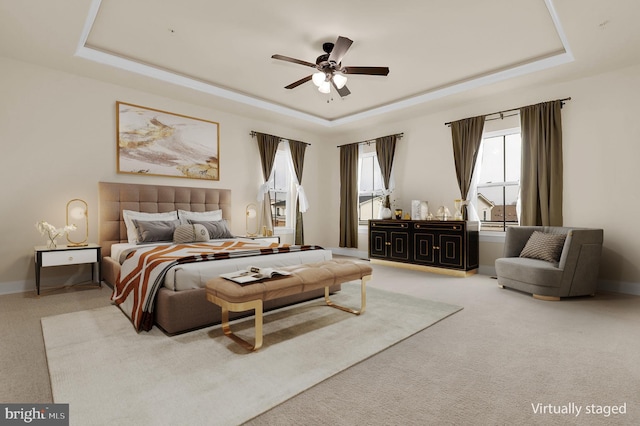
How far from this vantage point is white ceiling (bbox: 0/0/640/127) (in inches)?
122

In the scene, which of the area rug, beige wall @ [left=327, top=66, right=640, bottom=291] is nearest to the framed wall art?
the area rug

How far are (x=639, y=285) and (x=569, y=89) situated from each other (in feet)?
9.16

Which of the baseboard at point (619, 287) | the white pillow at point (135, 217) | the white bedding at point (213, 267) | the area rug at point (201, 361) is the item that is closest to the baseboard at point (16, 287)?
the white pillow at point (135, 217)

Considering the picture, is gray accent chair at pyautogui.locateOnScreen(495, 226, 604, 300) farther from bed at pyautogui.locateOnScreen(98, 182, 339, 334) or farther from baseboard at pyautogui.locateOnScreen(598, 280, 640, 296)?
bed at pyautogui.locateOnScreen(98, 182, 339, 334)

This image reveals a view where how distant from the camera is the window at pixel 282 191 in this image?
6.86 meters

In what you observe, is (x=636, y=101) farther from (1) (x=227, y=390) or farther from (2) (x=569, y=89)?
(1) (x=227, y=390)

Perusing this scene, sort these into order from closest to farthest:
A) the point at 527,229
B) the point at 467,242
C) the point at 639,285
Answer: the point at 639,285 < the point at 527,229 < the point at 467,242

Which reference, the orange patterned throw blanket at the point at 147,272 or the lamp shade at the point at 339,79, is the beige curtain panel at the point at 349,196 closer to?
the lamp shade at the point at 339,79

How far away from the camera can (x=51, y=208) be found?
4.21 meters

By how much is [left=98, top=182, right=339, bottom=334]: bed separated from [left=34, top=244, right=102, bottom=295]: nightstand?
199 mm

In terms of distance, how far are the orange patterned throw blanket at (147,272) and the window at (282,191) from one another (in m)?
3.15

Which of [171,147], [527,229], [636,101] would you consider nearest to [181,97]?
[171,147]

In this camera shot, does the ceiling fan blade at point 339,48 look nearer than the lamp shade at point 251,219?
Yes

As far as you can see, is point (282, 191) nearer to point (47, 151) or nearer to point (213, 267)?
point (47, 151)
